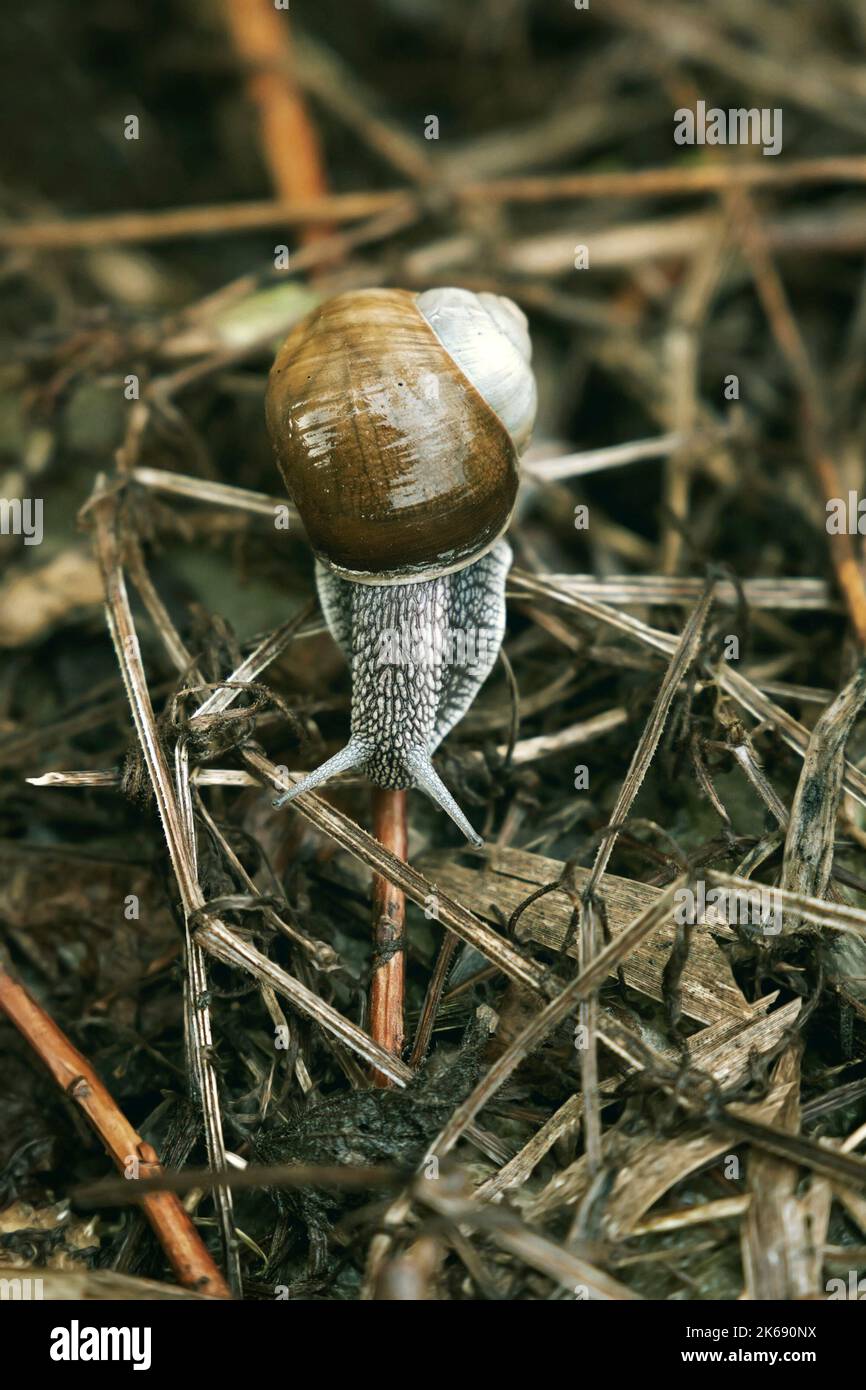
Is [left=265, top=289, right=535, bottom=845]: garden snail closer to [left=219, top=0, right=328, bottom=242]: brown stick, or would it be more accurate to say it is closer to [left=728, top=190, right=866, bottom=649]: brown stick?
[left=728, top=190, right=866, bottom=649]: brown stick

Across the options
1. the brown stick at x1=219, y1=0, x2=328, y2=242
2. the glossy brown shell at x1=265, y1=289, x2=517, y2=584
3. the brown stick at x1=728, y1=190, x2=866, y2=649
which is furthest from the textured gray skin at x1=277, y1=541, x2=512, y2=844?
the brown stick at x1=219, y1=0, x2=328, y2=242

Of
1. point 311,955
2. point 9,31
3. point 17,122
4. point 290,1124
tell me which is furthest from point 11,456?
point 290,1124

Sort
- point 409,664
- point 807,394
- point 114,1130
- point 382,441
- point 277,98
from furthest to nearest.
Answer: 1. point 277,98
2. point 807,394
3. point 409,664
4. point 382,441
5. point 114,1130

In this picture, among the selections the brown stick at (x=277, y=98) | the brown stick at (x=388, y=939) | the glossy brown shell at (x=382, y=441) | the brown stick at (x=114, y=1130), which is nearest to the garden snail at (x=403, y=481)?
the glossy brown shell at (x=382, y=441)

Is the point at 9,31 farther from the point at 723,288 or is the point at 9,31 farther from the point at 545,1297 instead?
the point at 545,1297

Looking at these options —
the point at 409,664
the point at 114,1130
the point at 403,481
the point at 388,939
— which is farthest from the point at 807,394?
the point at 114,1130

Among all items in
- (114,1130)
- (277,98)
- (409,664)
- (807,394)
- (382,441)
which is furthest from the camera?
(277,98)

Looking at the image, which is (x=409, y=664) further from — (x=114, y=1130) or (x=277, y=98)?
(x=277, y=98)
